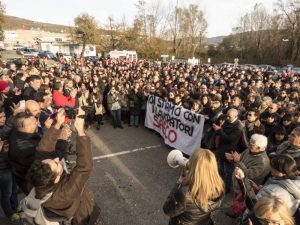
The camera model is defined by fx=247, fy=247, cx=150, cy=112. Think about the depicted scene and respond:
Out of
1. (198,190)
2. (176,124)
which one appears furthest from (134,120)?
(198,190)

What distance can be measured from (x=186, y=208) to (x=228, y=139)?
2850mm

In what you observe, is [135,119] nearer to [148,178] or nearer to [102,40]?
[148,178]

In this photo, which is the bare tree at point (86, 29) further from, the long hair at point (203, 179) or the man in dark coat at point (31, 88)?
the long hair at point (203, 179)

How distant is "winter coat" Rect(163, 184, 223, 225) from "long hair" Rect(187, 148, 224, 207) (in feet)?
0.18

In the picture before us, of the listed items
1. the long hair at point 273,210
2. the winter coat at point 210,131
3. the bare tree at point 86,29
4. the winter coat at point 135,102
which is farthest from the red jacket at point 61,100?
the bare tree at point 86,29

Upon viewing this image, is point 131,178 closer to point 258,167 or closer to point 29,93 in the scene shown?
point 258,167

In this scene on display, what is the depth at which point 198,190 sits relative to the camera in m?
2.27

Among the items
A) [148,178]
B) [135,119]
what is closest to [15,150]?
[148,178]

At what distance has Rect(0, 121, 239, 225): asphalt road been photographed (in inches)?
175

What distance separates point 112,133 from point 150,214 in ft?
14.9

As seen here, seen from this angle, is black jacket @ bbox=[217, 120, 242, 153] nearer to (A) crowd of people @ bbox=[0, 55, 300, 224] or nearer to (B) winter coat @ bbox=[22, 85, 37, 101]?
(A) crowd of people @ bbox=[0, 55, 300, 224]

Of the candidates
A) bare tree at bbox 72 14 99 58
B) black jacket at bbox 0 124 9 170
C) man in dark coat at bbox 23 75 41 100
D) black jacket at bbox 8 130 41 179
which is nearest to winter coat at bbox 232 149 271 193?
black jacket at bbox 8 130 41 179

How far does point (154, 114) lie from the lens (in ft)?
28.0

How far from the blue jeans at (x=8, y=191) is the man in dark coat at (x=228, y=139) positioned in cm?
382
